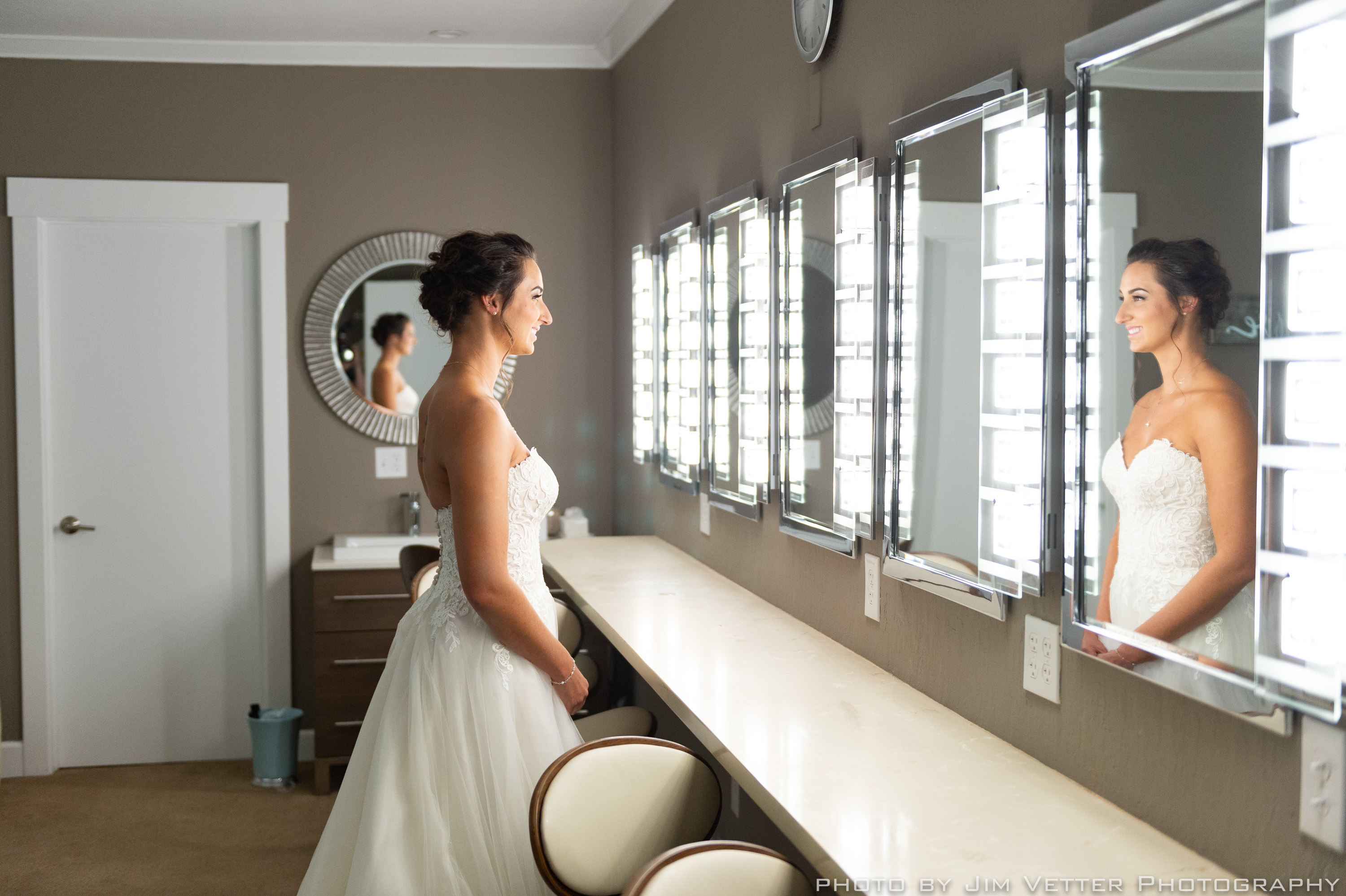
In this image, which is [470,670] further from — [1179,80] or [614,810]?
[1179,80]

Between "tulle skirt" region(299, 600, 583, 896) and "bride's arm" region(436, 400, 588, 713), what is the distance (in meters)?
0.07

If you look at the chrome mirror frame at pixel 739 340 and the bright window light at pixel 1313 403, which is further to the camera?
the chrome mirror frame at pixel 739 340

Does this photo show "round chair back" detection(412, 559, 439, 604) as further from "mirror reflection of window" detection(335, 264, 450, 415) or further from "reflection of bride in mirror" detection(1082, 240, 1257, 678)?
"reflection of bride in mirror" detection(1082, 240, 1257, 678)

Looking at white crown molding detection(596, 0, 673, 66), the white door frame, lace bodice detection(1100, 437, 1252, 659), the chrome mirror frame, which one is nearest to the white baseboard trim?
the white door frame

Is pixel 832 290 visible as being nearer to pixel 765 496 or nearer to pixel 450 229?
pixel 765 496

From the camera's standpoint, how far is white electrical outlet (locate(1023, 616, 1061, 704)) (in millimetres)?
1509

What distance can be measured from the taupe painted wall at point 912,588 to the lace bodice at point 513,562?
2.14 feet

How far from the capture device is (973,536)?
1.67 m

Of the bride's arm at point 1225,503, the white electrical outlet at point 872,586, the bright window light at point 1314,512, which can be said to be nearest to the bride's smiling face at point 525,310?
the white electrical outlet at point 872,586

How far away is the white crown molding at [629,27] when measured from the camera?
359 cm

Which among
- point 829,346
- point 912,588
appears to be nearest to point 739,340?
point 829,346

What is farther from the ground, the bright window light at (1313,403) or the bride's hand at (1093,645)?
the bright window light at (1313,403)

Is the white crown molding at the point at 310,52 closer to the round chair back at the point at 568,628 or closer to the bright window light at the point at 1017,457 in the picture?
the round chair back at the point at 568,628

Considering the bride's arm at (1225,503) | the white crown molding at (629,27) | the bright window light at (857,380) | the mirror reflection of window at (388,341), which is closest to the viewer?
the bride's arm at (1225,503)
